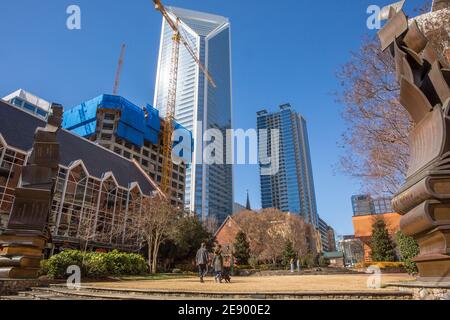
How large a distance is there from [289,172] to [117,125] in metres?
90.7

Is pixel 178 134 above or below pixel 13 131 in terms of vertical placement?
above

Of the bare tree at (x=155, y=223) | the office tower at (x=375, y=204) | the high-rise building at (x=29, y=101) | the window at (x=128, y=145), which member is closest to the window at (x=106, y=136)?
the window at (x=128, y=145)

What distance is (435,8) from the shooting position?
11969mm

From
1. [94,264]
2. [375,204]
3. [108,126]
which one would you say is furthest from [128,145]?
[94,264]

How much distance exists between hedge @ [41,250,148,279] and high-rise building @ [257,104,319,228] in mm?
117284

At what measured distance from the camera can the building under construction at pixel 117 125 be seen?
67562 mm

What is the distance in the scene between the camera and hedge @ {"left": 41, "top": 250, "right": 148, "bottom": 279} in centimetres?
1263

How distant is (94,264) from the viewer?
14.5 meters

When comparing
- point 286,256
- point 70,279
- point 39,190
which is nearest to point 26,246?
point 39,190

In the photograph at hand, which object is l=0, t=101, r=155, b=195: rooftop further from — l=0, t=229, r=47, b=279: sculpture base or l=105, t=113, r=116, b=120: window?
l=105, t=113, r=116, b=120: window

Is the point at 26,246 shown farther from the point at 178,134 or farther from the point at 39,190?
the point at 178,134

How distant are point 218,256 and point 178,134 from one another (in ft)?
258

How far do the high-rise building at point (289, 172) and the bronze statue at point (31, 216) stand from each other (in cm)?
12436

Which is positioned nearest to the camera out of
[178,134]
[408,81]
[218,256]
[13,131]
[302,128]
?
[408,81]
